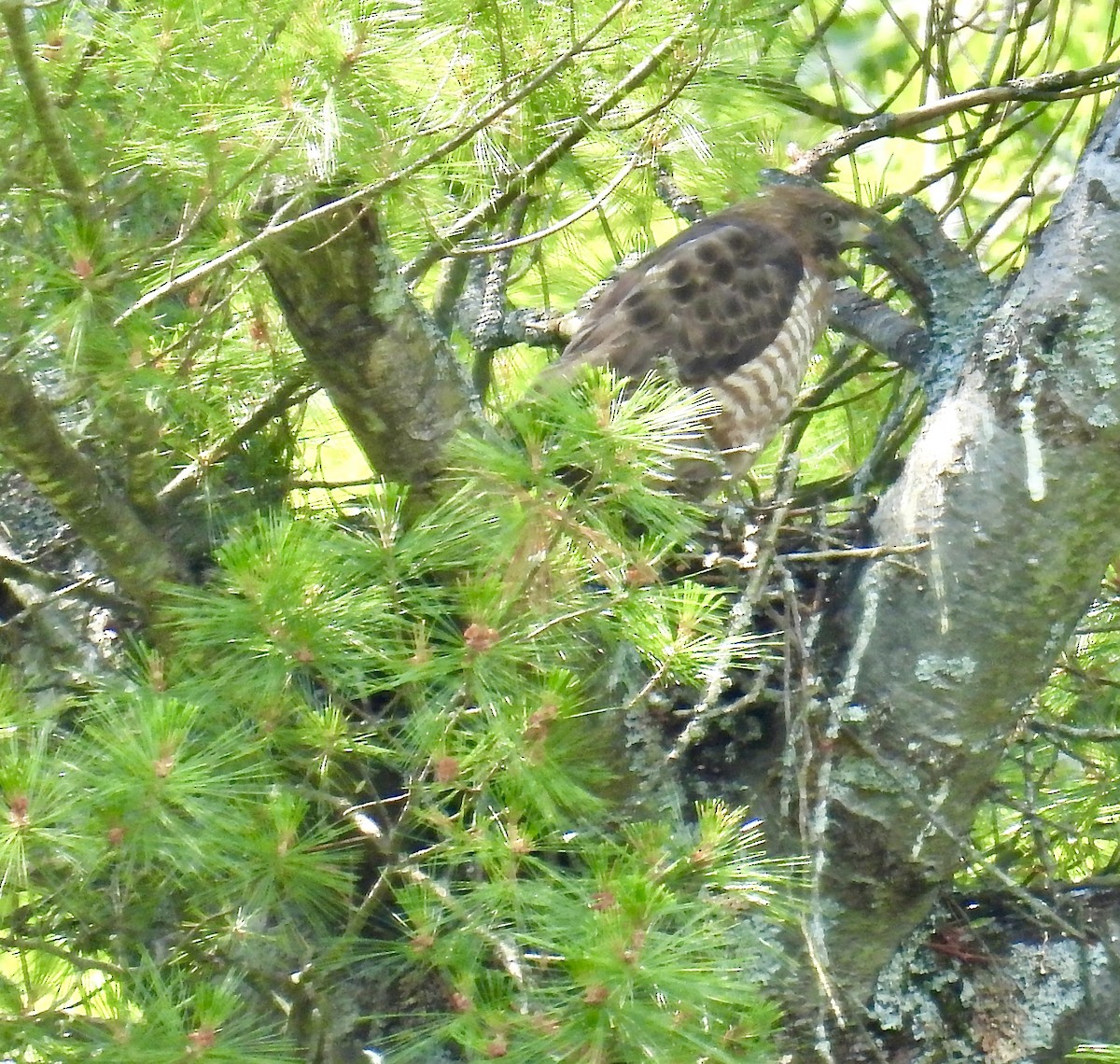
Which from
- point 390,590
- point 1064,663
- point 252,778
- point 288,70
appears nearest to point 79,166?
point 288,70

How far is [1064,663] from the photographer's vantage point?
Result: 119 inches

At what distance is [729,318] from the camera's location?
3.51 m

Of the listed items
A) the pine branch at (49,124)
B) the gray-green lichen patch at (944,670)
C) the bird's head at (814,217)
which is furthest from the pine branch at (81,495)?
the bird's head at (814,217)

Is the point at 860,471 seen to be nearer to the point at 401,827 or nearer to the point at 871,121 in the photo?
the point at 871,121

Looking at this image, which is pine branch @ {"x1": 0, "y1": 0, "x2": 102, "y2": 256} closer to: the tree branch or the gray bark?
the gray bark

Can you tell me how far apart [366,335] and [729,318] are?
1446mm

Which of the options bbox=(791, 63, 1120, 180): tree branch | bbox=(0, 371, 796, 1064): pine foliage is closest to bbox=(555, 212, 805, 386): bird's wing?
bbox=(791, 63, 1120, 180): tree branch

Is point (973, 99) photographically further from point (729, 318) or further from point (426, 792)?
point (426, 792)

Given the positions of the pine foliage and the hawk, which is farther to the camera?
the hawk

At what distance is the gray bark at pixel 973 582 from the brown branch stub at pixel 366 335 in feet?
2.60

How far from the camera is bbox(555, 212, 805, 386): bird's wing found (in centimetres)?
330

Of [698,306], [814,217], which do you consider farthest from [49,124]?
[814,217]

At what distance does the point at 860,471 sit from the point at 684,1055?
1655 millimetres

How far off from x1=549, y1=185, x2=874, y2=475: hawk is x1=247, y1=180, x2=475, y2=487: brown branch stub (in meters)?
0.76
